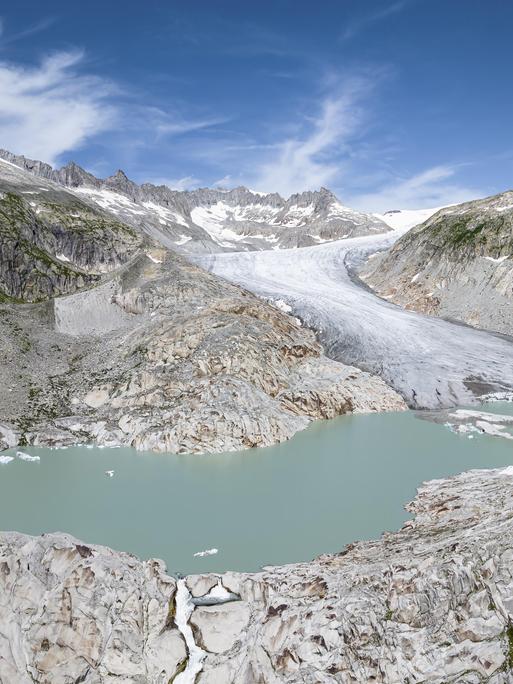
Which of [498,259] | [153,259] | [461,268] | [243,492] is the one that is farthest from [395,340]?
[243,492]

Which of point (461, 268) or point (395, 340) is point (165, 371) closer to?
point (395, 340)

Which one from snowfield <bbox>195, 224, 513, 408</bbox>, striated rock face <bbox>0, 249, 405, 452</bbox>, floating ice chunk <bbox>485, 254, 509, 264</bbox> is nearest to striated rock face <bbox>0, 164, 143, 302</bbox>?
striated rock face <bbox>0, 249, 405, 452</bbox>

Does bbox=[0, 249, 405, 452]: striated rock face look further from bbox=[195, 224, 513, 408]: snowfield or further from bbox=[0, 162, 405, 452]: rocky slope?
bbox=[195, 224, 513, 408]: snowfield

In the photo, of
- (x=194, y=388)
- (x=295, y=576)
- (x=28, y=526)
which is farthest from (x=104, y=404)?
(x=295, y=576)

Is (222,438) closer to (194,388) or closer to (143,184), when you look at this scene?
(194,388)

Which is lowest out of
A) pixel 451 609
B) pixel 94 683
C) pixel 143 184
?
pixel 94 683
